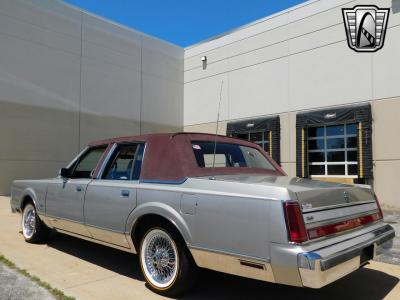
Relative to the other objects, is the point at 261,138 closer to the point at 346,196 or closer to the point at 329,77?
the point at 329,77

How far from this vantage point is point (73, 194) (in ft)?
17.8

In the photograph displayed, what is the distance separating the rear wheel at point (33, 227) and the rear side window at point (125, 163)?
199 centimetres

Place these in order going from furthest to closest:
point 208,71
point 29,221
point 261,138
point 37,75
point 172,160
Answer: point 208,71
point 261,138
point 37,75
point 29,221
point 172,160

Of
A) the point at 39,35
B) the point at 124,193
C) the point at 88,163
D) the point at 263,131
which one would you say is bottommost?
the point at 124,193

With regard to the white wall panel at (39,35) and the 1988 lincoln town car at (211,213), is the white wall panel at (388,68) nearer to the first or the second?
the 1988 lincoln town car at (211,213)

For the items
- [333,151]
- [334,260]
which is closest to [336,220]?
[334,260]

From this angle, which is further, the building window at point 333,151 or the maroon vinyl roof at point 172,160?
the building window at point 333,151

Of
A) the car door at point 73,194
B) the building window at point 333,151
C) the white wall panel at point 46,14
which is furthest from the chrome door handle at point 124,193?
the white wall panel at point 46,14

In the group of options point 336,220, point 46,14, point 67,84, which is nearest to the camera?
point 336,220

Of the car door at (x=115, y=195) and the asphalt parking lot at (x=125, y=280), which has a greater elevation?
the car door at (x=115, y=195)

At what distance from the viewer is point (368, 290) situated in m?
4.40

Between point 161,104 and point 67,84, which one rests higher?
point 67,84

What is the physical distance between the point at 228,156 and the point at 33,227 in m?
3.57

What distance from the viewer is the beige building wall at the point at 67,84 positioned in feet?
48.1
